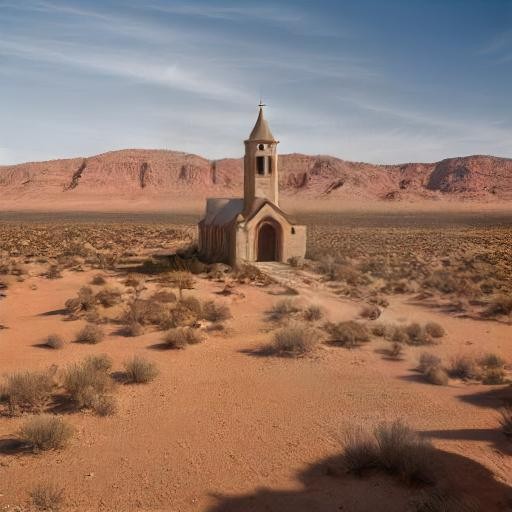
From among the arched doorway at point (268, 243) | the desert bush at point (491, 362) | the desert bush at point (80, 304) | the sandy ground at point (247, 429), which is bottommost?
the sandy ground at point (247, 429)


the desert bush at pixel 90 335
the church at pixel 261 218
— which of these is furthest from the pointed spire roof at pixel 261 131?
the desert bush at pixel 90 335

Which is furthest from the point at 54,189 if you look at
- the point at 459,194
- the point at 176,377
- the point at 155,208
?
the point at 176,377

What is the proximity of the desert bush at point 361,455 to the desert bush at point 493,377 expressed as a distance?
4413mm

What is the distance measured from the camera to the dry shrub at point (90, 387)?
8375mm

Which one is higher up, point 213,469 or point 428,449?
point 428,449

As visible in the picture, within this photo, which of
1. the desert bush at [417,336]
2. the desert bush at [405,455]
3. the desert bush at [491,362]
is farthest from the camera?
the desert bush at [417,336]

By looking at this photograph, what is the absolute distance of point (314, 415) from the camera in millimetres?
8305

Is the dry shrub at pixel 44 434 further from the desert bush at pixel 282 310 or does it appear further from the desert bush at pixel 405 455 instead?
the desert bush at pixel 282 310

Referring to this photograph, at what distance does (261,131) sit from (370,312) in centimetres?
1246

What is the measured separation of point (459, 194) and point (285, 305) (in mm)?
130922

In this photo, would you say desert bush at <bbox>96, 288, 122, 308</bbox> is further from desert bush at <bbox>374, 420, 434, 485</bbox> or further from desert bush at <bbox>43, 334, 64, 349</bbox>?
desert bush at <bbox>374, 420, 434, 485</bbox>

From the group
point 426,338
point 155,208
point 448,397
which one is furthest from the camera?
point 155,208

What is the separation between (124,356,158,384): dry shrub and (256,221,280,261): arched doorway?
15.6 metres

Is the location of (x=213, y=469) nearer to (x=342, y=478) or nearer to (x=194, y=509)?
(x=194, y=509)
